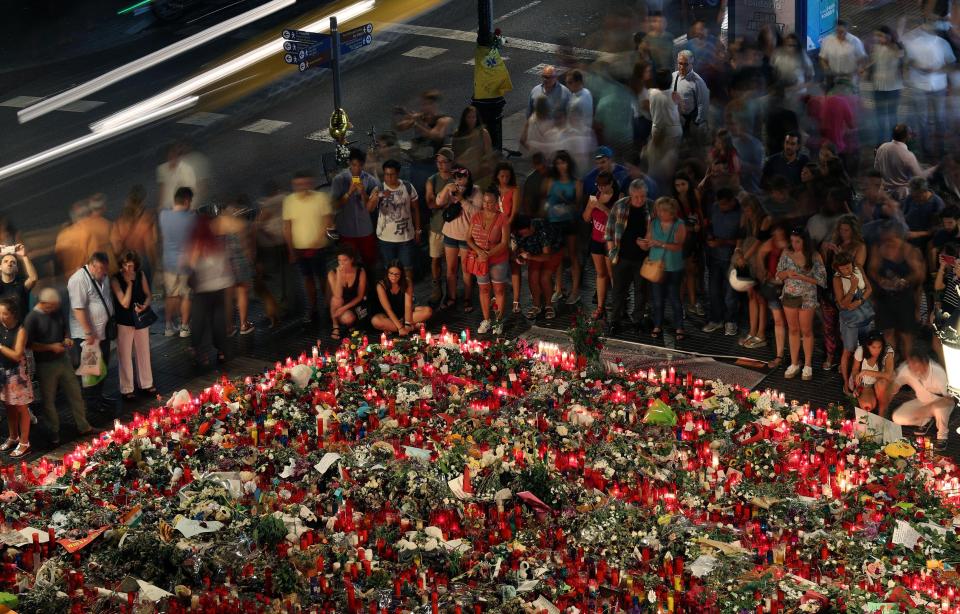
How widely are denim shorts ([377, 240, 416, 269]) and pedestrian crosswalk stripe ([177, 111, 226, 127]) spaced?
8.34 m

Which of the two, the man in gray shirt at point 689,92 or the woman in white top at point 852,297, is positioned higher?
the man in gray shirt at point 689,92

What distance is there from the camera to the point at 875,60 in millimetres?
22094

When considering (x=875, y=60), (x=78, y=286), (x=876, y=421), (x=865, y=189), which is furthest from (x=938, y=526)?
(x=875, y=60)

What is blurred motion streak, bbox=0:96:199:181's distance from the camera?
25141 millimetres

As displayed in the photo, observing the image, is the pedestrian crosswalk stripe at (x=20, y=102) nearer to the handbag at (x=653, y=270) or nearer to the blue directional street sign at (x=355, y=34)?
the blue directional street sign at (x=355, y=34)

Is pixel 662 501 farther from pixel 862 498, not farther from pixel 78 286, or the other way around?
pixel 78 286

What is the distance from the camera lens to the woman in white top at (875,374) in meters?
15.5

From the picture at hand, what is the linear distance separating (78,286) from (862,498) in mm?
8097

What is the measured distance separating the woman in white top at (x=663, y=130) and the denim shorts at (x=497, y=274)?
245 cm

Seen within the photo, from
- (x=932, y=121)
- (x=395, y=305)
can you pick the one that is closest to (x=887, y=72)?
(x=932, y=121)

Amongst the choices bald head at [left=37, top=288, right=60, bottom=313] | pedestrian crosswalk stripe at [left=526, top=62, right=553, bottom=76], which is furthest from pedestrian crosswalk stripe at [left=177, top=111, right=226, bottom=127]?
→ bald head at [left=37, top=288, right=60, bottom=313]

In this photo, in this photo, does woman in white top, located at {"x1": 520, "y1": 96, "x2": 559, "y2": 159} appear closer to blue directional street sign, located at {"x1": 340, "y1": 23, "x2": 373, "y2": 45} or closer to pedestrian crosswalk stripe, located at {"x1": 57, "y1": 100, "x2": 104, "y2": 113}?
blue directional street sign, located at {"x1": 340, "y1": 23, "x2": 373, "y2": 45}

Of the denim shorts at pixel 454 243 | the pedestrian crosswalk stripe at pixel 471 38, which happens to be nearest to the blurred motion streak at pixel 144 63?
the pedestrian crosswalk stripe at pixel 471 38

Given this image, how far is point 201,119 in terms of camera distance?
26.6 meters
